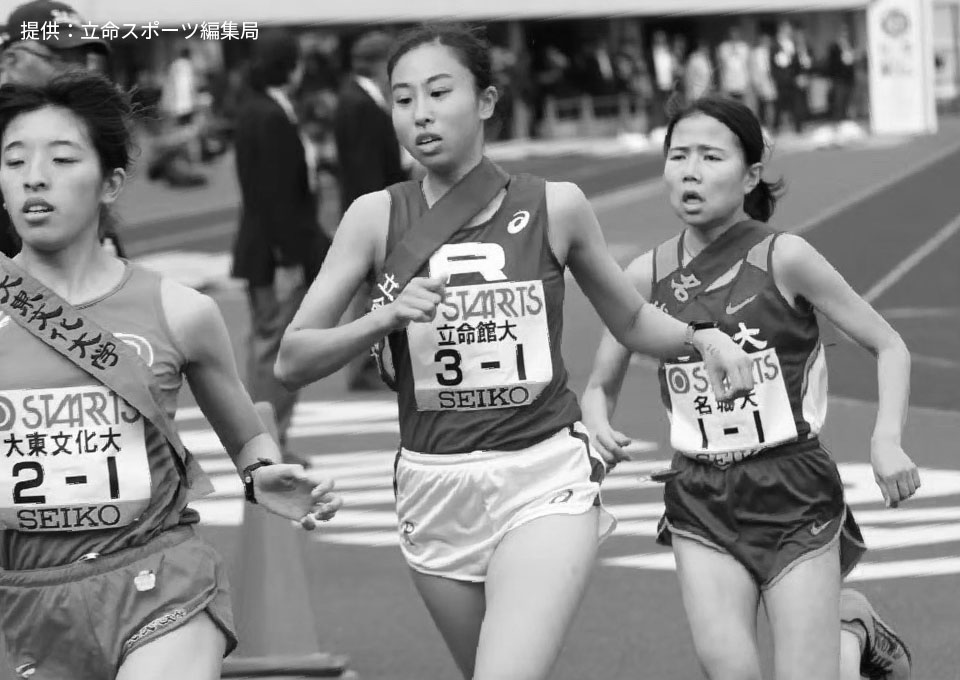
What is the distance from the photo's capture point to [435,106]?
15.8 feet

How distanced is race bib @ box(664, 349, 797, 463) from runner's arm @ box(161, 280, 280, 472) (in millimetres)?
1338

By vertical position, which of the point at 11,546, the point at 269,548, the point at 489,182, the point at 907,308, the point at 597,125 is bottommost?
the point at 597,125

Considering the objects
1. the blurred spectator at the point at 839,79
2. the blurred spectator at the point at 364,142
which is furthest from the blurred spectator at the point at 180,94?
the blurred spectator at the point at 364,142

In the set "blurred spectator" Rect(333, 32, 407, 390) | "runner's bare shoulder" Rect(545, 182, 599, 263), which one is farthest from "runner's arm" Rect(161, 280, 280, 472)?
"blurred spectator" Rect(333, 32, 407, 390)

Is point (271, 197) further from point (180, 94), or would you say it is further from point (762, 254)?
point (180, 94)

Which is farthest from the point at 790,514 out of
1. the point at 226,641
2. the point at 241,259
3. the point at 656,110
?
the point at 656,110

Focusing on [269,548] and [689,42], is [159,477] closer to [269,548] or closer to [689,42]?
[269,548]

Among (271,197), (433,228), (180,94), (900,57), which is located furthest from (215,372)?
(900,57)

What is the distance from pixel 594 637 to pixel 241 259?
4447mm

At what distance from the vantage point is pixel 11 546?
4.18m

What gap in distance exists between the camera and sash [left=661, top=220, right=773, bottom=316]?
5391 millimetres

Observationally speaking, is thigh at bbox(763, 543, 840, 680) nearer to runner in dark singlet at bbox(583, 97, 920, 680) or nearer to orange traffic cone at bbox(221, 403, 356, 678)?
runner in dark singlet at bbox(583, 97, 920, 680)

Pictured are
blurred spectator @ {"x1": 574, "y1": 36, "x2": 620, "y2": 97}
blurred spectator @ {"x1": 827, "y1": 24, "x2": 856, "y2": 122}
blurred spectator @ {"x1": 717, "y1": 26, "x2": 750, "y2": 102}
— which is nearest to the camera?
blurred spectator @ {"x1": 717, "y1": 26, "x2": 750, "y2": 102}

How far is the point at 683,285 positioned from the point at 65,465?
1.94 meters
